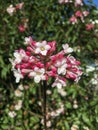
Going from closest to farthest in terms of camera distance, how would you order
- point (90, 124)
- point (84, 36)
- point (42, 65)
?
1. point (42, 65)
2. point (90, 124)
3. point (84, 36)

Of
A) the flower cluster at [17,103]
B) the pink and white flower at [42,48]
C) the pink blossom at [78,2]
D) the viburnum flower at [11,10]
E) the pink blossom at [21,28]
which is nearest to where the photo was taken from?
the pink and white flower at [42,48]

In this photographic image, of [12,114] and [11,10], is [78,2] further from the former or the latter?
[12,114]

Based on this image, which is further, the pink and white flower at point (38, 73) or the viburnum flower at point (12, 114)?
the viburnum flower at point (12, 114)

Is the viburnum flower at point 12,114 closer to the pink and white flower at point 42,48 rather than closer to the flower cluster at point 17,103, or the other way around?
the flower cluster at point 17,103

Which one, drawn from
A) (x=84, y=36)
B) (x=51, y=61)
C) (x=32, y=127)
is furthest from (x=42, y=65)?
(x=84, y=36)

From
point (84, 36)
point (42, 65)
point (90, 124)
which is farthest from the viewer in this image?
point (84, 36)

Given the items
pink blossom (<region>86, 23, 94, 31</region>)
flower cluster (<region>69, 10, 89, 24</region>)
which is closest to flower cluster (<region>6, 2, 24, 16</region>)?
flower cluster (<region>69, 10, 89, 24</region>)

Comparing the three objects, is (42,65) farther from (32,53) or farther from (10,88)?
(10,88)

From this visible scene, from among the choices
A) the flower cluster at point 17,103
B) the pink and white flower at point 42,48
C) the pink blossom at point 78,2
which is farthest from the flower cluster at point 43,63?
the pink blossom at point 78,2

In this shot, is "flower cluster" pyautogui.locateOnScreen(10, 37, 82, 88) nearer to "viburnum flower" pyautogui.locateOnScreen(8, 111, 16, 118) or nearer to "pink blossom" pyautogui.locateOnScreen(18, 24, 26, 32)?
"viburnum flower" pyautogui.locateOnScreen(8, 111, 16, 118)
